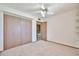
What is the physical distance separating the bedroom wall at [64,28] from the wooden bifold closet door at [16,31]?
179 cm

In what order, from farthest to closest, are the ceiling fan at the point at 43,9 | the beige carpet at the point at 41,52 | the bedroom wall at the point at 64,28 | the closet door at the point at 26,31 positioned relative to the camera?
the closet door at the point at 26,31 → the bedroom wall at the point at 64,28 → the ceiling fan at the point at 43,9 → the beige carpet at the point at 41,52

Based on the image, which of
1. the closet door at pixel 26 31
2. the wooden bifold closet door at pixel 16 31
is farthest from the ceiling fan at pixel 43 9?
the closet door at pixel 26 31

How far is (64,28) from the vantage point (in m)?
4.77

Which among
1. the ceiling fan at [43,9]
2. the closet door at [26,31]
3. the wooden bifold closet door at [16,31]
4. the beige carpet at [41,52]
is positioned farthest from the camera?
the closet door at [26,31]

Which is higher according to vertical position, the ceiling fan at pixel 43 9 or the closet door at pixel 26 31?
the ceiling fan at pixel 43 9

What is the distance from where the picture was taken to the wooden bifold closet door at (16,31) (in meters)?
3.88

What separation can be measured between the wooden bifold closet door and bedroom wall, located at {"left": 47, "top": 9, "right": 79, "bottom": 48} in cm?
179

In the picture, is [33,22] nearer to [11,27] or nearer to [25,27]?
[25,27]

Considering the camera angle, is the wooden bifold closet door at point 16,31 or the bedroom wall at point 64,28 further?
the bedroom wall at point 64,28

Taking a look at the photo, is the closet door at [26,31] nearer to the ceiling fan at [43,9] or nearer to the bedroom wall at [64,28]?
the ceiling fan at [43,9]

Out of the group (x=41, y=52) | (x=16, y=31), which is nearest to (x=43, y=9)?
(x=41, y=52)

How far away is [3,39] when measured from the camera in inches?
144

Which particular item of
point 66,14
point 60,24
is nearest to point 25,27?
point 60,24

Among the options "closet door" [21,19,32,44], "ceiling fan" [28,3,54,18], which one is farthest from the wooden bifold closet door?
"ceiling fan" [28,3,54,18]
